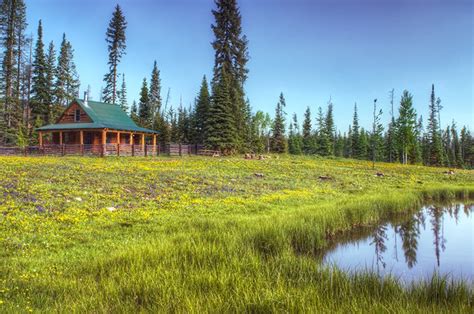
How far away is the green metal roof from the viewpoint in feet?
115

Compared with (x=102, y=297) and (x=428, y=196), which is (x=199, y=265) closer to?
(x=102, y=297)

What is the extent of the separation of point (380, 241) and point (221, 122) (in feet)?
101

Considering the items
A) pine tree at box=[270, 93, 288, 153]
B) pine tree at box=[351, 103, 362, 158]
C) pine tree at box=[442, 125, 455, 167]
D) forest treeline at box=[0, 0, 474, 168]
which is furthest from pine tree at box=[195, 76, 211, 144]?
pine tree at box=[442, 125, 455, 167]

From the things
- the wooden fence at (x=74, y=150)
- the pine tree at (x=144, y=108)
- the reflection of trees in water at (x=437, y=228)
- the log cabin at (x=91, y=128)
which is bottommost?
the reflection of trees in water at (x=437, y=228)

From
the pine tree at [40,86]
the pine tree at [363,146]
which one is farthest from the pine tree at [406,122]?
the pine tree at [40,86]

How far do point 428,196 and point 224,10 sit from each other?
3637cm

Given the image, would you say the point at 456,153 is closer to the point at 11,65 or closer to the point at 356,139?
the point at 356,139

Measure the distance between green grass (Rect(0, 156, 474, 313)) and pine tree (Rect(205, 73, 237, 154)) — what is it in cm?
2325

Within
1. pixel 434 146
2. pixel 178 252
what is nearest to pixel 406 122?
pixel 434 146

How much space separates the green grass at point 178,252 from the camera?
172 inches

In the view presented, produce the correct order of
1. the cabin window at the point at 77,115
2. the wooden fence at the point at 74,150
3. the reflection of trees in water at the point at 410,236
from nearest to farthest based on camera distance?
the reflection of trees in water at the point at 410,236 → the wooden fence at the point at 74,150 → the cabin window at the point at 77,115

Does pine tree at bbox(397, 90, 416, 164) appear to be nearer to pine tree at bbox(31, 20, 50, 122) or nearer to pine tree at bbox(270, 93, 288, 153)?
pine tree at bbox(270, 93, 288, 153)

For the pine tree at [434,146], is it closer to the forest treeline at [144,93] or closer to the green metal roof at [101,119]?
the forest treeline at [144,93]

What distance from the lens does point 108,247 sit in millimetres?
7219
